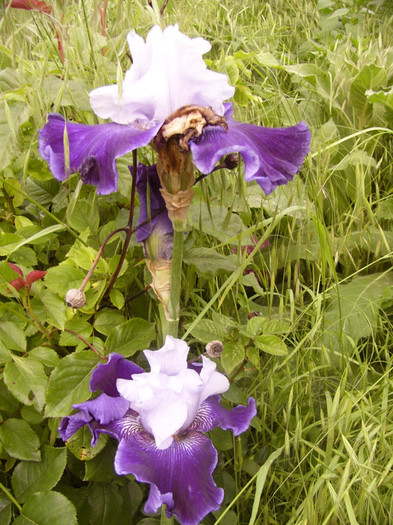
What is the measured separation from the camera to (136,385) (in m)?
0.71

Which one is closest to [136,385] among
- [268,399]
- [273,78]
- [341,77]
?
[268,399]

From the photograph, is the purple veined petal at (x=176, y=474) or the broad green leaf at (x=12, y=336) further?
the broad green leaf at (x=12, y=336)

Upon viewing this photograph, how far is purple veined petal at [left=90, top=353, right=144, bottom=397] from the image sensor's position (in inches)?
29.4

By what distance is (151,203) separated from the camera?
0.87m

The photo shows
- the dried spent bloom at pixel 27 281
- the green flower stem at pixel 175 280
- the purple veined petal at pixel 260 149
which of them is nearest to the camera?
the purple veined petal at pixel 260 149

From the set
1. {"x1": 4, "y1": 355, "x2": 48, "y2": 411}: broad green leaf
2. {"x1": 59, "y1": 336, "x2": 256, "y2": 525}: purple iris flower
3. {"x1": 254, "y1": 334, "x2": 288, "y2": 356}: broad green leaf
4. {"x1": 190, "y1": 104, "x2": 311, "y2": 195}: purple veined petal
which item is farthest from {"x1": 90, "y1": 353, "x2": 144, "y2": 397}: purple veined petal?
{"x1": 190, "y1": 104, "x2": 311, "y2": 195}: purple veined petal

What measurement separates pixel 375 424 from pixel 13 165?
89 cm

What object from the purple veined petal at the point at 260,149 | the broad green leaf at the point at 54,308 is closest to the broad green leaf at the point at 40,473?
the broad green leaf at the point at 54,308

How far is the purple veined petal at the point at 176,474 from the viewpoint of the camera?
679 millimetres

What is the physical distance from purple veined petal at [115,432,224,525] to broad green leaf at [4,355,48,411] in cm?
18

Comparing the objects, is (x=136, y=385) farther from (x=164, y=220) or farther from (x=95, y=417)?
(x=164, y=220)

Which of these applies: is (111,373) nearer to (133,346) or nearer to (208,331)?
(133,346)

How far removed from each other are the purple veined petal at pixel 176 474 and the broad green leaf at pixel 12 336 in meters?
0.26

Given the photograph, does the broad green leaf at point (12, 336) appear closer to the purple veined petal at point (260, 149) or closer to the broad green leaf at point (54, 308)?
the broad green leaf at point (54, 308)
